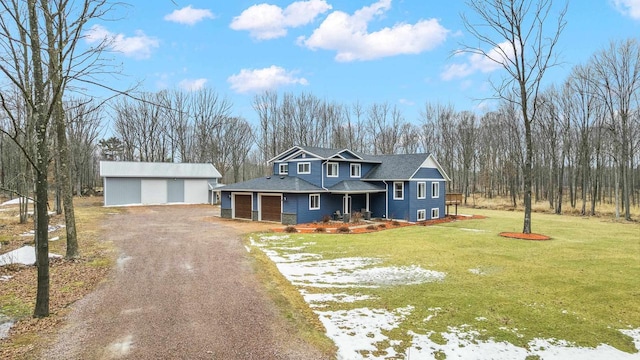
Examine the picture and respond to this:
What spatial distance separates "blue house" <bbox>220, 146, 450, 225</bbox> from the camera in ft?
78.9

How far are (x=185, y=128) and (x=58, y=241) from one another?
40369 millimetres

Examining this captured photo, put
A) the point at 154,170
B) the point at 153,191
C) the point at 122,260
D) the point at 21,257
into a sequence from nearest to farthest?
the point at 21,257 < the point at 122,260 < the point at 153,191 < the point at 154,170

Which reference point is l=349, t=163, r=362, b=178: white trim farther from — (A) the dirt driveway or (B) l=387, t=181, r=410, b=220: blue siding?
(A) the dirt driveway

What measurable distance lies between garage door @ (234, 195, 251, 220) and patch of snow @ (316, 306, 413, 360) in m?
19.1

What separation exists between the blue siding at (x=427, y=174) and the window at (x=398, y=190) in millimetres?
1141

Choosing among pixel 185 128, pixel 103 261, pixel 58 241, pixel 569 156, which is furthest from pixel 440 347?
pixel 185 128

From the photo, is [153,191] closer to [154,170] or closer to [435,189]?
[154,170]

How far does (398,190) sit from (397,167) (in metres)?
2.10

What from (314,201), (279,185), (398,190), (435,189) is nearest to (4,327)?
(279,185)

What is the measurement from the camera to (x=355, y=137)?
53.4 metres

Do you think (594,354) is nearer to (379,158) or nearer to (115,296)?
(115,296)

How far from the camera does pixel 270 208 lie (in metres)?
24.9

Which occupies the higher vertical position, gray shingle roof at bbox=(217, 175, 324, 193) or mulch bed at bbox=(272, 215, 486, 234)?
gray shingle roof at bbox=(217, 175, 324, 193)

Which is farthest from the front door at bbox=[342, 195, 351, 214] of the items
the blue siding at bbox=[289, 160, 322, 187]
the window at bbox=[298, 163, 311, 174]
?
the window at bbox=[298, 163, 311, 174]
